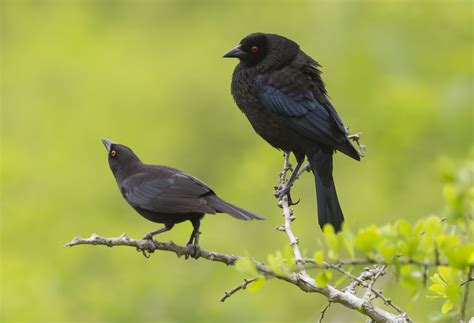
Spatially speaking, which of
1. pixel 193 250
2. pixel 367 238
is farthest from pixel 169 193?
pixel 367 238

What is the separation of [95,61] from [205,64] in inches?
107

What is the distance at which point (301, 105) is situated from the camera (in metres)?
6.54

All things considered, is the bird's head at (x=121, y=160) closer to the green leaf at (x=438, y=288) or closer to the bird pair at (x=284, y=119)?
the bird pair at (x=284, y=119)

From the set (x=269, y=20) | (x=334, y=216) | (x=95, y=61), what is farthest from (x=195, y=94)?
(x=334, y=216)

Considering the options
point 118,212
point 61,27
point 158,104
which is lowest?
point 118,212

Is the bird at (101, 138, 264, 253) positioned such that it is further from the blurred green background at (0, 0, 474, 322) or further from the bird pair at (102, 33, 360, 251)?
the blurred green background at (0, 0, 474, 322)

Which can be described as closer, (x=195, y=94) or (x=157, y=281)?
(x=157, y=281)

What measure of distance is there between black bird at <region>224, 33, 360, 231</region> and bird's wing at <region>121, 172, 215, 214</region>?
95 cm

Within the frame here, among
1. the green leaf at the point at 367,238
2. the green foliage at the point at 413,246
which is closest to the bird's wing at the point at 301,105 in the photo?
the green foliage at the point at 413,246

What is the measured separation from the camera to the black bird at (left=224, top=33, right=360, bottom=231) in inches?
250

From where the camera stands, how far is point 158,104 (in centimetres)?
2138

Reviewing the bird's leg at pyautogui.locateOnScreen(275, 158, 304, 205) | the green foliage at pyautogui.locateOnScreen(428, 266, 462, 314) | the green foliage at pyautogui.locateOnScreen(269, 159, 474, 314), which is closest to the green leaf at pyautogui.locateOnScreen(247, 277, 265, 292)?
the green foliage at pyautogui.locateOnScreen(269, 159, 474, 314)

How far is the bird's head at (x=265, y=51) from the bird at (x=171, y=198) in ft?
4.97

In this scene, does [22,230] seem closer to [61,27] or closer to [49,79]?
[49,79]
